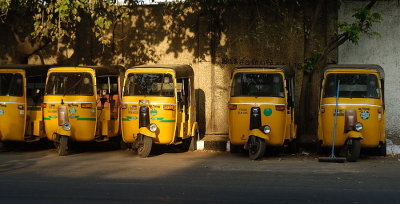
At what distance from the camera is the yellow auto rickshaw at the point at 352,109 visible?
13844mm

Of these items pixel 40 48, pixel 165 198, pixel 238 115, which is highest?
pixel 40 48

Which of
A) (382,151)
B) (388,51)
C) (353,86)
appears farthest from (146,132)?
(388,51)

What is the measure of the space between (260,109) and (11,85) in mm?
5970

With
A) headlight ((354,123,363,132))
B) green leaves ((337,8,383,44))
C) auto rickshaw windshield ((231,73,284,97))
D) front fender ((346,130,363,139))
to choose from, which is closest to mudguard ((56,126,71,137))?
auto rickshaw windshield ((231,73,284,97))

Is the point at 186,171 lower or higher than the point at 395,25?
lower

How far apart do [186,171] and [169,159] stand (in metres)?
2.20

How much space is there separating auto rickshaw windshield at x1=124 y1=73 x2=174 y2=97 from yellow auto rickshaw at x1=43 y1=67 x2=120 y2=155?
3.10 ft

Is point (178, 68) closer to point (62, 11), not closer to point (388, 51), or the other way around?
point (62, 11)

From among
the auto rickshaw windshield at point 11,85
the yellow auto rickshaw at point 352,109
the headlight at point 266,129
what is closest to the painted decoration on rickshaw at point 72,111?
the auto rickshaw windshield at point 11,85

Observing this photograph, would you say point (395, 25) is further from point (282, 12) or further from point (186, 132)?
point (186, 132)

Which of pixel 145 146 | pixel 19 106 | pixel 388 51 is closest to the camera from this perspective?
pixel 145 146

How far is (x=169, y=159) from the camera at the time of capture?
571 inches

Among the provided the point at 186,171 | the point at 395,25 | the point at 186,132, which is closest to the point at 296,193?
the point at 186,171

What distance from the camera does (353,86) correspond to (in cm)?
1428
